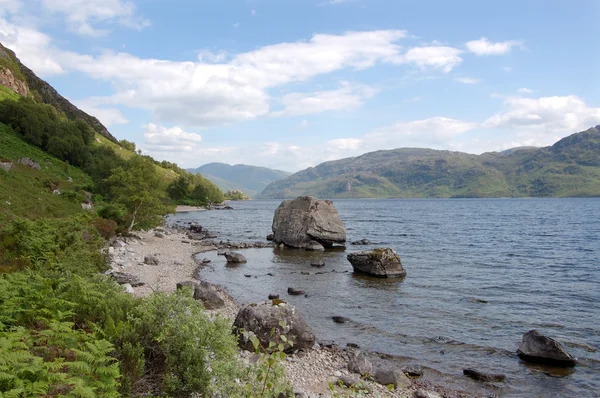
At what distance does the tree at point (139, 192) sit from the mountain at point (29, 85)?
61.4m

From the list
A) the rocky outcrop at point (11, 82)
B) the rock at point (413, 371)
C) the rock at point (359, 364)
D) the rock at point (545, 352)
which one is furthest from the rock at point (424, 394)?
the rocky outcrop at point (11, 82)

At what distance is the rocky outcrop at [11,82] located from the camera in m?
99.7

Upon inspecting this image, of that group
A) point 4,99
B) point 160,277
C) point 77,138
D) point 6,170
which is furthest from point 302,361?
point 4,99

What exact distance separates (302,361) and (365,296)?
1361 cm

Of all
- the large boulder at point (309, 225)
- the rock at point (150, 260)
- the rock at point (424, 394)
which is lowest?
the rock at point (424, 394)

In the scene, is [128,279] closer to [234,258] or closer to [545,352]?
[234,258]

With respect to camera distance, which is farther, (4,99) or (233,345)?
(4,99)

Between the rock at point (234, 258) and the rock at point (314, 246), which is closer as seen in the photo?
the rock at point (234, 258)

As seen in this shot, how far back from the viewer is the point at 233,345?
10.6m

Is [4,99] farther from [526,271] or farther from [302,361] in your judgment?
[526,271]

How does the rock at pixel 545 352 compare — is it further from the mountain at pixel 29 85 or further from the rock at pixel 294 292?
the mountain at pixel 29 85

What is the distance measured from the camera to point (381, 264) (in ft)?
121

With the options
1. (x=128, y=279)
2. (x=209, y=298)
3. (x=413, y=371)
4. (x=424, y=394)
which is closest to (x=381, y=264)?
(x=209, y=298)

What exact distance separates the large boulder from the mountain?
76340 millimetres
